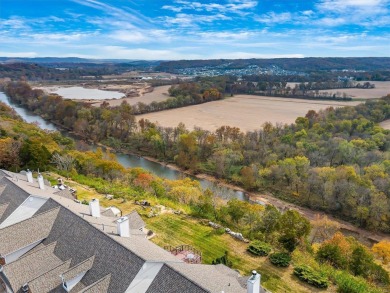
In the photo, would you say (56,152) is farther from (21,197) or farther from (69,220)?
(69,220)

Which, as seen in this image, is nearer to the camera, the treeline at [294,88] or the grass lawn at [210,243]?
the grass lawn at [210,243]

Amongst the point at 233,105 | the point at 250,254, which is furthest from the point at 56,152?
the point at 233,105

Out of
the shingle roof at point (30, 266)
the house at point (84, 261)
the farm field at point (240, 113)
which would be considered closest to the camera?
the house at point (84, 261)

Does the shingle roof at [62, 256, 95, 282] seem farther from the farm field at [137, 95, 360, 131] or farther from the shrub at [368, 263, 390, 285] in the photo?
the farm field at [137, 95, 360, 131]

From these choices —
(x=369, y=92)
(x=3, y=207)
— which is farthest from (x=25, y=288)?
(x=369, y=92)

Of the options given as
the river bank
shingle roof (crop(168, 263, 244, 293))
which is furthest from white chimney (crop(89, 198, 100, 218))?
the river bank

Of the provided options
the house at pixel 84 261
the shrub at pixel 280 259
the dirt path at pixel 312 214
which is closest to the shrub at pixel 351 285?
the shrub at pixel 280 259

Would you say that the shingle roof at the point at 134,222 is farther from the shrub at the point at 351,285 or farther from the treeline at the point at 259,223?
the shrub at the point at 351,285
